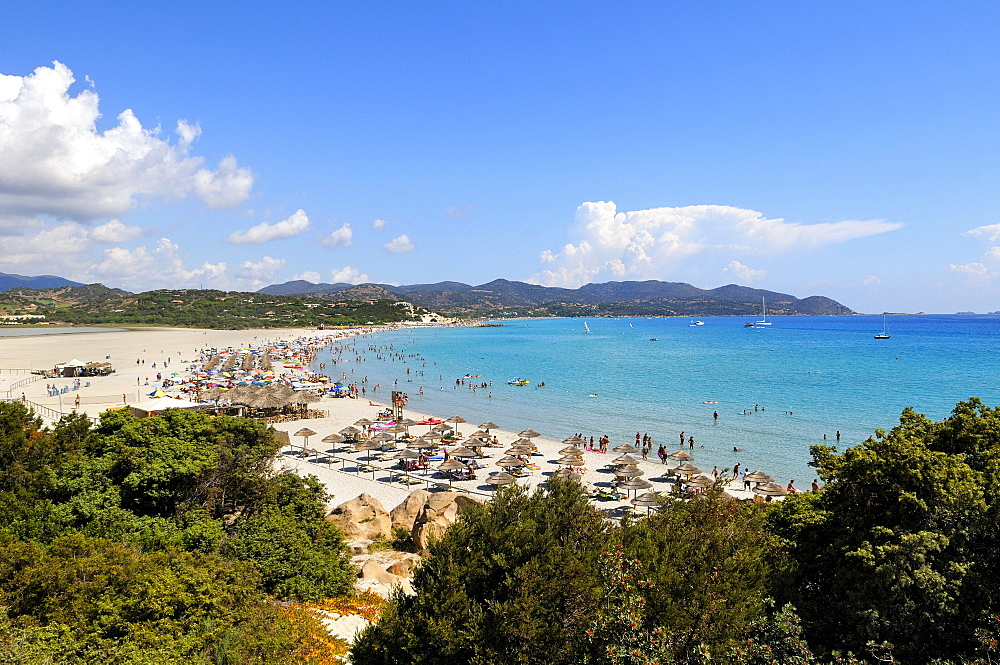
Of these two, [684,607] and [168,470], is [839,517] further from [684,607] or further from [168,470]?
[168,470]

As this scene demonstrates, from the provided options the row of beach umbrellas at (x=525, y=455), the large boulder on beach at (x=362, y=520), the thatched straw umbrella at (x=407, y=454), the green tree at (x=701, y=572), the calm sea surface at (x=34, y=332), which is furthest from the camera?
the calm sea surface at (x=34, y=332)

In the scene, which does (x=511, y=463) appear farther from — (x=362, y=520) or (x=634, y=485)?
Answer: (x=362, y=520)

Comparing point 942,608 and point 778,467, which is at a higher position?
point 942,608

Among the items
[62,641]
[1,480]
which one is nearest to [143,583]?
[62,641]

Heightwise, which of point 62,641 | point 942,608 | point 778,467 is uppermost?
point 942,608

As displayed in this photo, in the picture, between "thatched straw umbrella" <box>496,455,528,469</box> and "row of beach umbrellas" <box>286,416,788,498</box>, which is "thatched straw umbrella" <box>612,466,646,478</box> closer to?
"row of beach umbrellas" <box>286,416,788,498</box>

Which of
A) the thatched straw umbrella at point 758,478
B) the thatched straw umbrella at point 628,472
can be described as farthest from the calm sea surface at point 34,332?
the thatched straw umbrella at point 758,478

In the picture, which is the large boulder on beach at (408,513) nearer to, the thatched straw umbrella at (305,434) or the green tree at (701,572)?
the green tree at (701,572)
